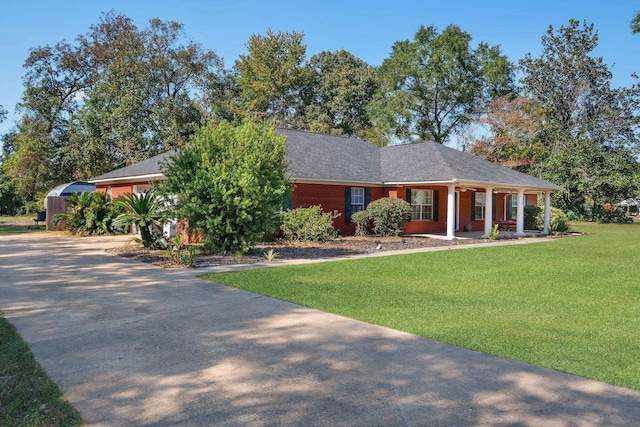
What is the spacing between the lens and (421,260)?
527 inches

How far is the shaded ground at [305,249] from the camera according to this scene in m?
13.1

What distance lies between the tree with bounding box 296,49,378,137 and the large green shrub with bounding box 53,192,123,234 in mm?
22871

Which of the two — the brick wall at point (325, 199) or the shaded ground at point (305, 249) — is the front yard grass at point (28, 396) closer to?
the shaded ground at point (305, 249)

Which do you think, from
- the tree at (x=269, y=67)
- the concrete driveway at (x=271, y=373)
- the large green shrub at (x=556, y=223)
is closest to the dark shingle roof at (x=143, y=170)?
the concrete driveway at (x=271, y=373)

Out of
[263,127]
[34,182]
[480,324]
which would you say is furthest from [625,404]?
[34,182]

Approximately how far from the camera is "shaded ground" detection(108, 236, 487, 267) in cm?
1313

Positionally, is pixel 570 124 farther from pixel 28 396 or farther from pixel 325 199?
pixel 28 396

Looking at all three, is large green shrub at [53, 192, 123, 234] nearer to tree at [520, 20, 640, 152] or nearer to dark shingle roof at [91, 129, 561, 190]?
dark shingle roof at [91, 129, 561, 190]

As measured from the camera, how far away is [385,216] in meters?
19.8

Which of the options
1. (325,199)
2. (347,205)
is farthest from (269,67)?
(325,199)

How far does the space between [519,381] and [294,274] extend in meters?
6.71

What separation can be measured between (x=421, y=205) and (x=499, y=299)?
14.2 m

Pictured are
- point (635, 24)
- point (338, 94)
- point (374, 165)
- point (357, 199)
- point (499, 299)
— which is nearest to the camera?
point (499, 299)

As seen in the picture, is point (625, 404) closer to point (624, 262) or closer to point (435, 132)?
point (624, 262)
